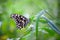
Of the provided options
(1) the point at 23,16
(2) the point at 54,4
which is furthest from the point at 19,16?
(2) the point at 54,4

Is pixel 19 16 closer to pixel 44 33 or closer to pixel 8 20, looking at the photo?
pixel 8 20

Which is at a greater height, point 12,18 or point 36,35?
point 12,18

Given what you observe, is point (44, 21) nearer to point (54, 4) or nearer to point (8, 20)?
point (54, 4)

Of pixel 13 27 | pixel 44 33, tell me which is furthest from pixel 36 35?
pixel 13 27
